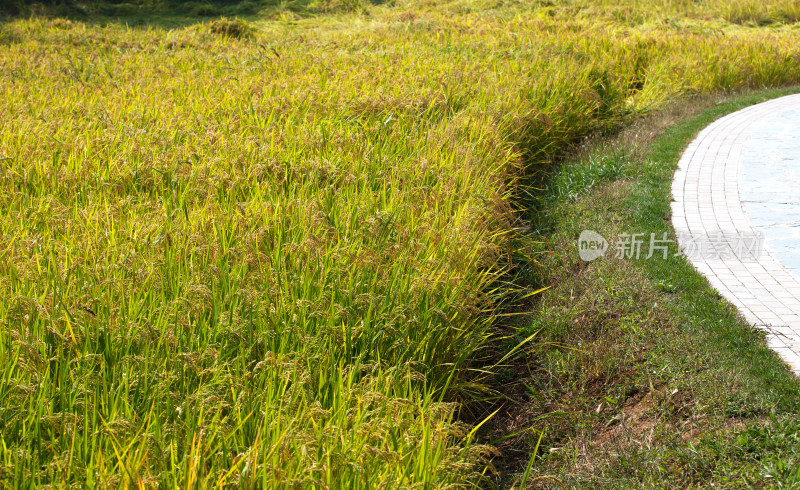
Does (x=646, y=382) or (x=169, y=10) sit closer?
(x=646, y=382)

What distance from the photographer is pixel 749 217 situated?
18.9 ft

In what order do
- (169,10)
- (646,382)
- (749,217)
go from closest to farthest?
(646,382) < (749,217) < (169,10)

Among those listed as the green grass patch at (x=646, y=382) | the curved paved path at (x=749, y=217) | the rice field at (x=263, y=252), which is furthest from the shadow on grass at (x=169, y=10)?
the green grass patch at (x=646, y=382)

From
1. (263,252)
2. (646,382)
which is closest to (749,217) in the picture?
(646,382)

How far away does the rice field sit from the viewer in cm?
244

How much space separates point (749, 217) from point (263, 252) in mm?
4213

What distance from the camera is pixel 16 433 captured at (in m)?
2.47

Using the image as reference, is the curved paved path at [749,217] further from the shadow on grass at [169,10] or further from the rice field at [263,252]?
the shadow on grass at [169,10]

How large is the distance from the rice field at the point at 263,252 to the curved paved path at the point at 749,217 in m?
1.44

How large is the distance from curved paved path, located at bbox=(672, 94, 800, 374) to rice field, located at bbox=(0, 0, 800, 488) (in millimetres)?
1438

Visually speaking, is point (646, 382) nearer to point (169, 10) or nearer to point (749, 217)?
point (749, 217)

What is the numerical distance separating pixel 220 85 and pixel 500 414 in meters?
5.61

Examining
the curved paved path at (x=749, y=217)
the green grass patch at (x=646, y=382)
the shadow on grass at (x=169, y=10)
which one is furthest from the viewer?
the shadow on grass at (x=169, y=10)

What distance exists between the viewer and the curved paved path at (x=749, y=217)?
14.3 ft
